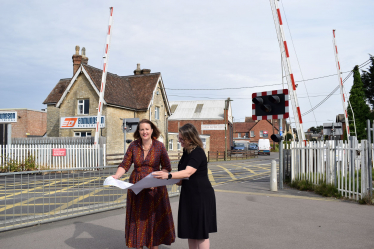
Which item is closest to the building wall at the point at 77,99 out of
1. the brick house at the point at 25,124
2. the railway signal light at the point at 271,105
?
the brick house at the point at 25,124

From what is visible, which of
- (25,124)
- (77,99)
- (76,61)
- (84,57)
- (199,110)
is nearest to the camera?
(77,99)

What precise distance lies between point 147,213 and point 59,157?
19.0 m

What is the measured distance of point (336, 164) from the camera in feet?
31.3

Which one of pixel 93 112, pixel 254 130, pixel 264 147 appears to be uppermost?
pixel 93 112

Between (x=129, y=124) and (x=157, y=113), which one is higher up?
(x=157, y=113)

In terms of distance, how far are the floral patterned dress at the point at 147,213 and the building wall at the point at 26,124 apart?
43492mm

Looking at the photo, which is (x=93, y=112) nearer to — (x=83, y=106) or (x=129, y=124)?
(x=83, y=106)

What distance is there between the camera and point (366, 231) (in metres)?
5.91

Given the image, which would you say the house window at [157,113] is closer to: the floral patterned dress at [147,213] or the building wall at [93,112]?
the building wall at [93,112]

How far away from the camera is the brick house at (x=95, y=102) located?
28562 millimetres

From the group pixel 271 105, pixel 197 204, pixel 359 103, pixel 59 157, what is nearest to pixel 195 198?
pixel 197 204

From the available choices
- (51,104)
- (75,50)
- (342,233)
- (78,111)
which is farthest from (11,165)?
(342,233)

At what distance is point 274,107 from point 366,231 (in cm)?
628

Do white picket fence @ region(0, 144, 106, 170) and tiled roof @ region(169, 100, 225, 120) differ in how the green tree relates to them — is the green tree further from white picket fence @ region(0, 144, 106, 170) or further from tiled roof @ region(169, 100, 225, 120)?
white picket fence @ region(0, 144, 106, 170)
